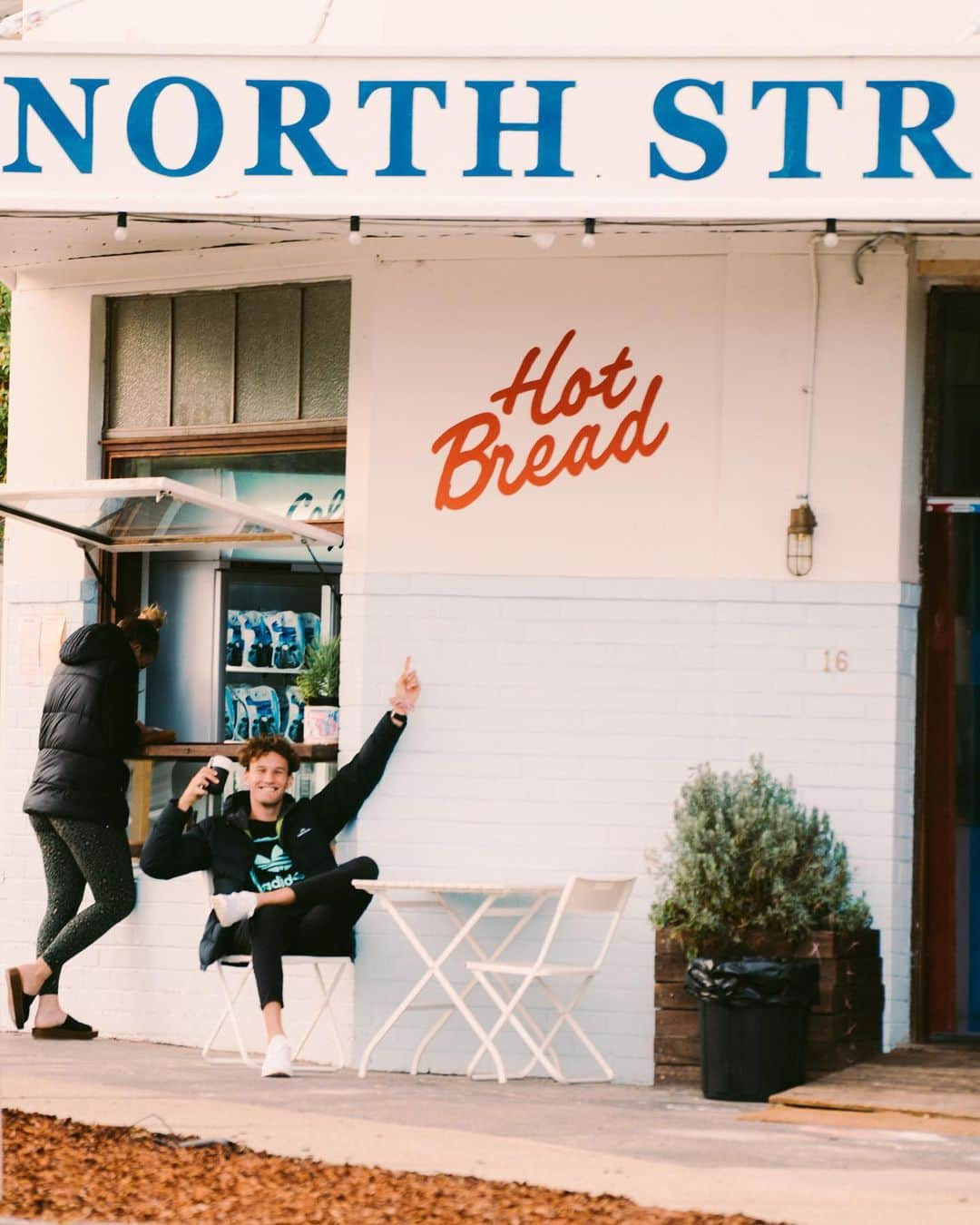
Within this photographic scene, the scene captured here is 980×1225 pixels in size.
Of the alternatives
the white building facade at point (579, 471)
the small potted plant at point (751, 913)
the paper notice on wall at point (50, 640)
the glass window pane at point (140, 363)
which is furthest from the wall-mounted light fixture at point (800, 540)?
the paper notice on wall at point (50, 640)

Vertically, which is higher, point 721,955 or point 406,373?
point 406,373

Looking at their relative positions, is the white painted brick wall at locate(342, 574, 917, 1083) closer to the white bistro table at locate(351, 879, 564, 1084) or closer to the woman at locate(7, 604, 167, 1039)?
the white bistro table at locate(351, 879, 564, 1084)

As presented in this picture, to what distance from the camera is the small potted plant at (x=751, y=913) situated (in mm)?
7891

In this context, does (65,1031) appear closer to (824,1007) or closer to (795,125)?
(824,1007)

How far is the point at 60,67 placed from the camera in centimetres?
804

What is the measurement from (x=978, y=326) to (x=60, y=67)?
3.87m

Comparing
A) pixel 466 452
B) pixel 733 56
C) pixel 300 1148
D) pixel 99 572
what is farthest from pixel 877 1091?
pixel 99 572

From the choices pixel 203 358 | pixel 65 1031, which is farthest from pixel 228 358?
pixel 65 1031

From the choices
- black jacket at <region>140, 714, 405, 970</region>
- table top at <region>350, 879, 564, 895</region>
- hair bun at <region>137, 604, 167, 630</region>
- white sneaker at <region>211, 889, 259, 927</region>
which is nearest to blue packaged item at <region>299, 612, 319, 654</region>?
hair bun at <region>137, 604, 167, 630</region>

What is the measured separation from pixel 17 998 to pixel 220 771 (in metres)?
1.33

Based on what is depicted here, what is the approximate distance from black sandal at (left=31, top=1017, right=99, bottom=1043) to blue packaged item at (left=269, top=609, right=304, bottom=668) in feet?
5.91

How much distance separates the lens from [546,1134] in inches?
278

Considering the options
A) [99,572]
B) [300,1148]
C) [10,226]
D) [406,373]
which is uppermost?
[10,226]

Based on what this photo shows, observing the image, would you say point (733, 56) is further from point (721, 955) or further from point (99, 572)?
point (99, 572)
